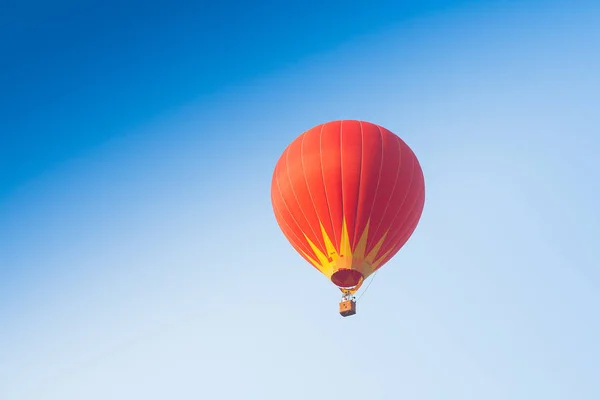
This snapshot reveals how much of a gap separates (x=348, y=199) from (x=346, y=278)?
3.01m

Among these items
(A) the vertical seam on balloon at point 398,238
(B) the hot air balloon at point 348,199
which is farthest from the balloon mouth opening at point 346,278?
(A) the vertical seam on balloon at point 398,238

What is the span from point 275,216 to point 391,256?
16.0 ft

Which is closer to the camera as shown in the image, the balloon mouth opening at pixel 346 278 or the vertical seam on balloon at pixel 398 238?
the balloon mouth opening at pixel 346 278

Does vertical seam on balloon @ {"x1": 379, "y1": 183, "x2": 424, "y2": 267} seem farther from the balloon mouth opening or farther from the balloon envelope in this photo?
the balloon mouth opening

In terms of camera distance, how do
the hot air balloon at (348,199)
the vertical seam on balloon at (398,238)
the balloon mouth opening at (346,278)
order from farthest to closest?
the vertical seam on balloon at (398,238), the balloon mouth opening at (346,278), the hot air balloon at (348,199)

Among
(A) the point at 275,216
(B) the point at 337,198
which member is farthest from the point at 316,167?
(A) the point at 275,216

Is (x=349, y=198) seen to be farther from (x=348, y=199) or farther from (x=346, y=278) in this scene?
(x=346, y=278)

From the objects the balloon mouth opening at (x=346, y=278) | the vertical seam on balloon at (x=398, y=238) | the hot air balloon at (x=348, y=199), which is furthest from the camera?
the vertical seam on balloon at (x=398, y=238)

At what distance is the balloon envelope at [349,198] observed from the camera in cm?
2798

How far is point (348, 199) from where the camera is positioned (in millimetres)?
27938

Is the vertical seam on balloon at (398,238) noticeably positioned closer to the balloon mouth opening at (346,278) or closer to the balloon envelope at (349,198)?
the balloon envelope at (349,198)

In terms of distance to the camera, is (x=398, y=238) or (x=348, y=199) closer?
(x=348, y=199)

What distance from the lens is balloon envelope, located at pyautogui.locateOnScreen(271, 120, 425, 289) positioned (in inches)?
1102

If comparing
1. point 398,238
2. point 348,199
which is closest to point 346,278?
point 398,238
